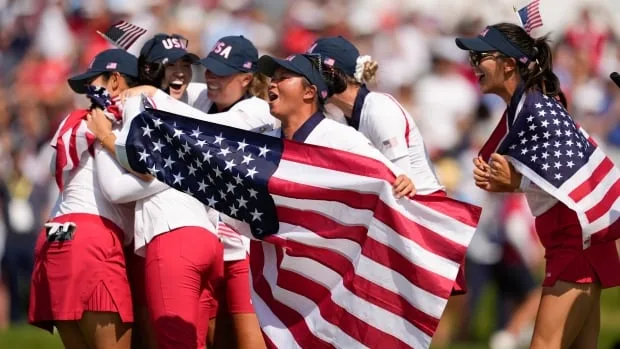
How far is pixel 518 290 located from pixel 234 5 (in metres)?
5.50

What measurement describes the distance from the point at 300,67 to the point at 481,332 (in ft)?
23.1

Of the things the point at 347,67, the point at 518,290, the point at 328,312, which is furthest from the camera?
the point at 518,290

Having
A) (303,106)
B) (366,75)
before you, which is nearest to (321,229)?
(303,106)

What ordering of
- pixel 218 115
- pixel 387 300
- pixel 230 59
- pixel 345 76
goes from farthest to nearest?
pixel 230 59, pixel 218 115, pixel 345 76, pixel 387 300

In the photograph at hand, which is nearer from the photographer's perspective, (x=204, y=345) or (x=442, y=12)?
(x=204, y=345)

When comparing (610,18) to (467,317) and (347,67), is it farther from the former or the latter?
(347,67)

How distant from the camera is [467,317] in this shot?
15.0m

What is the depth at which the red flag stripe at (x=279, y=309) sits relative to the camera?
28.4 feet

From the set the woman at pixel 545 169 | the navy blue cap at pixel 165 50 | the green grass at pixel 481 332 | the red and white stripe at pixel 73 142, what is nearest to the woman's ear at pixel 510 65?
the woman at pixel 545 169

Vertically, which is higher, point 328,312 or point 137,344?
point 328,312

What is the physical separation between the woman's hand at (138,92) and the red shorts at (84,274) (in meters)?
0.69

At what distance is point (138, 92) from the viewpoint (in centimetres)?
932

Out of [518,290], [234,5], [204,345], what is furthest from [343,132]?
[234,5]

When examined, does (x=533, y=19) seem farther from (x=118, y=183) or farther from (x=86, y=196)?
(x=86, y=196)
